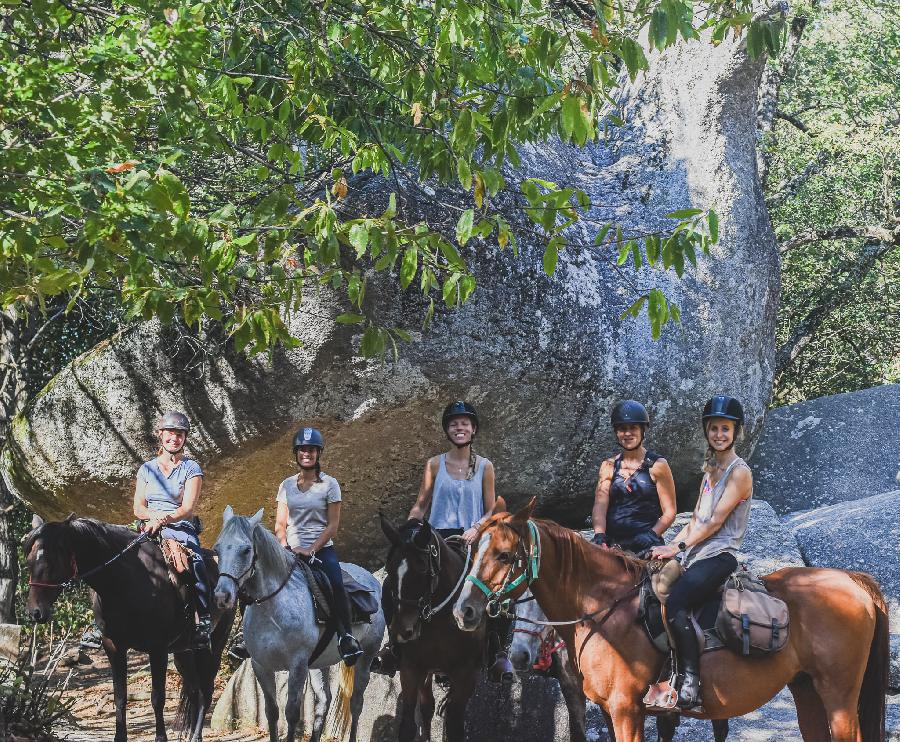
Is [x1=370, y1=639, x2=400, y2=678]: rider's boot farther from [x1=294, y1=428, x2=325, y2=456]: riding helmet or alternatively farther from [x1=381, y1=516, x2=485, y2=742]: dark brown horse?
[x1=294, y1=428, x2=325, y2=456]: riding helmet

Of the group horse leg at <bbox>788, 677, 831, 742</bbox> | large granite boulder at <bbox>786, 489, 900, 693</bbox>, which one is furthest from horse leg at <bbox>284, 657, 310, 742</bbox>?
large granite boulder at <bbox>786, 489, 900, 693</bbox>

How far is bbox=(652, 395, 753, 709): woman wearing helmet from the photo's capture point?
5.70 m

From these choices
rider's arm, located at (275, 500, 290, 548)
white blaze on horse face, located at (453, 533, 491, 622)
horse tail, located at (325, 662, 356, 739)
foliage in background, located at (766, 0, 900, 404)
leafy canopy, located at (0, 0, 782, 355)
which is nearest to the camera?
leafy canopy, located at (0, 0, 782, 355)

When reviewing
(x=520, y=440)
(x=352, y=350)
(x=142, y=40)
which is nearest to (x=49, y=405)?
(x=352, y=350)

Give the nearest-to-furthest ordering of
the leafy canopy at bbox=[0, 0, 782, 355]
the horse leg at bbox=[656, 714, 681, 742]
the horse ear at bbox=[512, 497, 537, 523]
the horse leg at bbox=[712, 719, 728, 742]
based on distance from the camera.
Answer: the leafy canopy at bbox=[0, 0, 782, 355] → the horse ear at bbox=[512, 497, 537, 523] → the horse leg at bbox=[656, 714, 681, 742] → the horse leg at bbox=[712, 719, 728, 742]

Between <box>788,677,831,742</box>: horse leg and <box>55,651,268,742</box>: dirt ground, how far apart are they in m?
4.90

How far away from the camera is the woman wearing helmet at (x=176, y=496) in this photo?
25.5ft

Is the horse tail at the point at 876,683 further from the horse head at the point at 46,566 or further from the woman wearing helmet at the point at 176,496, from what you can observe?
the horse head at the point at 46,566

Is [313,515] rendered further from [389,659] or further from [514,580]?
[514,580]

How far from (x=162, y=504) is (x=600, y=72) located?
447cm

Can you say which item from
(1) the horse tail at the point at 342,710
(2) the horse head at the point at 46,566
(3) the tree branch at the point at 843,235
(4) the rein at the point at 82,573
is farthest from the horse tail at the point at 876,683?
(3) the tree branch at the point at 843,235

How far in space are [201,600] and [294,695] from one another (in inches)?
44.3

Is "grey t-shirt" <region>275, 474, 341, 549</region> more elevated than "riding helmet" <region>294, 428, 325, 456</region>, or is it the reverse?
"riding helmet" <region>294, 428, 325, 456</region>

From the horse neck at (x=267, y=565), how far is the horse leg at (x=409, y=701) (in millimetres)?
1033
